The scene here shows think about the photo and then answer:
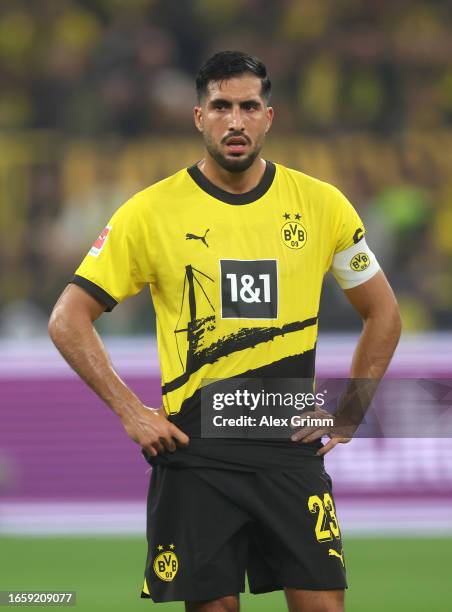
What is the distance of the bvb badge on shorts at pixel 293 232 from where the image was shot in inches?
170

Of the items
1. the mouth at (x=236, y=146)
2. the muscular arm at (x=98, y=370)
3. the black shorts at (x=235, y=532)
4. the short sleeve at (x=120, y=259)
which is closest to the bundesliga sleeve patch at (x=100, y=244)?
the short sleeve at (x=120, y=259)

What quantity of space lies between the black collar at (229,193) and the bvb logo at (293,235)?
134mm

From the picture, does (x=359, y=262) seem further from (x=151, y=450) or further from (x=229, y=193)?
(x=151, y=450)

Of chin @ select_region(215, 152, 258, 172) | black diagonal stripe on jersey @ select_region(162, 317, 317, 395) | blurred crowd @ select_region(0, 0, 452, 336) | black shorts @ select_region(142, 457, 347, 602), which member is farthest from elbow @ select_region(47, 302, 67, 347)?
blurred crowd @ select_region(0, 0, 452, 336)

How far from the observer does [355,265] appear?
14.7 feet

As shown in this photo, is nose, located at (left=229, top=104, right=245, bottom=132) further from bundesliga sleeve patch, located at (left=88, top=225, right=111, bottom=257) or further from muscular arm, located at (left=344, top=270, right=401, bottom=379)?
muscular arm, located at (left=344, top=270, right=401, bottom=379)

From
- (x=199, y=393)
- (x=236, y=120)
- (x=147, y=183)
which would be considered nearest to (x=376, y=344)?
(x=199, y=393)

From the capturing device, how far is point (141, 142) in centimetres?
1180

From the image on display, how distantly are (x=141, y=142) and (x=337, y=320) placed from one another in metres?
2.71

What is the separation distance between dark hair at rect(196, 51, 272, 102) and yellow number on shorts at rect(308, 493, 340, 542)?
1.25 m

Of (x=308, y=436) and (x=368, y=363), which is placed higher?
(x=368, y=363)

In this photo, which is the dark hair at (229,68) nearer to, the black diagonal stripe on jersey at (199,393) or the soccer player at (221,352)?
the soccer player at (221,352)

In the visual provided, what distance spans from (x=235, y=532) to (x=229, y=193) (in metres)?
1.05

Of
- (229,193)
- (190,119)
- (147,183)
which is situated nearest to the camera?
(229,193)
